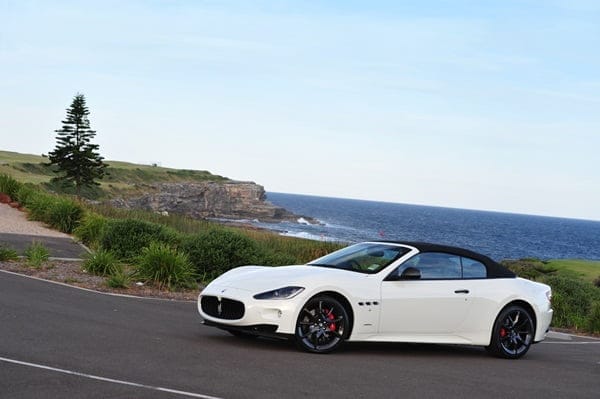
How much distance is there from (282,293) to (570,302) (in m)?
13.6

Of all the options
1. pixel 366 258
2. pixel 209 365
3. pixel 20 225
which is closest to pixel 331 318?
pixel 366 258

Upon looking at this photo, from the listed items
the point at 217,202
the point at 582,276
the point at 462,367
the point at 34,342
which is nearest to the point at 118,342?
the point at 34,342

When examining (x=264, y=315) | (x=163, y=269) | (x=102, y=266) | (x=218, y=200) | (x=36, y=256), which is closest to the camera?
(x=264, y=315)

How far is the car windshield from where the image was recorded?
10805 millimetres

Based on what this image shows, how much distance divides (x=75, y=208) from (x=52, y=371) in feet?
65.2

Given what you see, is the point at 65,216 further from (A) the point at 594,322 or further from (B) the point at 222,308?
(B) the point at 222,308

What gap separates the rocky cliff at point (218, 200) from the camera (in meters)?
104

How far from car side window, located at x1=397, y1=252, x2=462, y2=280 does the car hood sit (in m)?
0.78

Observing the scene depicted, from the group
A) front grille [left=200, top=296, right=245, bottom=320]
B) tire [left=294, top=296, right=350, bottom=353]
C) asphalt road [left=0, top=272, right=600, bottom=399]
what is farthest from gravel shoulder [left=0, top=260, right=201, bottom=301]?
tire [left=294, top=296, right=350, bottom=353]

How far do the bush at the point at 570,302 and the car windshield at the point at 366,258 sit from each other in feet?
26.8

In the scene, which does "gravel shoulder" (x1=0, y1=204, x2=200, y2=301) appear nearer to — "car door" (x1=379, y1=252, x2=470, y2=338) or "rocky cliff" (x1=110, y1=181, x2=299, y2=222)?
"car door" (x1=379, y1=252, x2=470, y2=338)

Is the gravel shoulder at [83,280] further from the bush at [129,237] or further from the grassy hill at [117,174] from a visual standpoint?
the grassy hill at [117,174]

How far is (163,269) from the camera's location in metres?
16.4

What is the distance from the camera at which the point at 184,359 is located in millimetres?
8953
